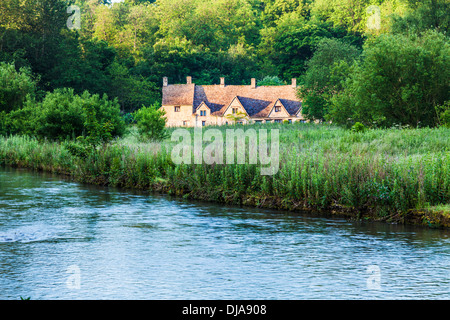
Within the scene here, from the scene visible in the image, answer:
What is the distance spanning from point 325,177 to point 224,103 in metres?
72.4

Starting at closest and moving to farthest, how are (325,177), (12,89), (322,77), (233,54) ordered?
(325,177) < (12,89) < (322,77) < (233,54)

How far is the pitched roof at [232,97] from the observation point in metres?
87.1

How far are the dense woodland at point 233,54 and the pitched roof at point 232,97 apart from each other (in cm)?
329

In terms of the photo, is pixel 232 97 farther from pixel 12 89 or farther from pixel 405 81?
pixel 405 81

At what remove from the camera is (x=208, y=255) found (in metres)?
13.3

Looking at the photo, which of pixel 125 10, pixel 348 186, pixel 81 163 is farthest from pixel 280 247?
pixel 125 10

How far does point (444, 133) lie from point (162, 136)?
17.9 m

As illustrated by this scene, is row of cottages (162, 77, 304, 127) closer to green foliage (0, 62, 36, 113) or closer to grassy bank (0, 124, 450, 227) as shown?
green foliage (0, 62, 36, 113)

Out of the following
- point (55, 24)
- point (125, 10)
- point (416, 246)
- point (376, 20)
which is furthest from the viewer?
point (125, 10)

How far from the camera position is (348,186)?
58.1 ft

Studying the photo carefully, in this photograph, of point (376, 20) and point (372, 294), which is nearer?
point (372, 294)

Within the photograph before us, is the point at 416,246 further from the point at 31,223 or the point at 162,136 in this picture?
the point at 162,136

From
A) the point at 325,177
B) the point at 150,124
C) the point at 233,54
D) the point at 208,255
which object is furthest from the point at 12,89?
the point at 233,54
